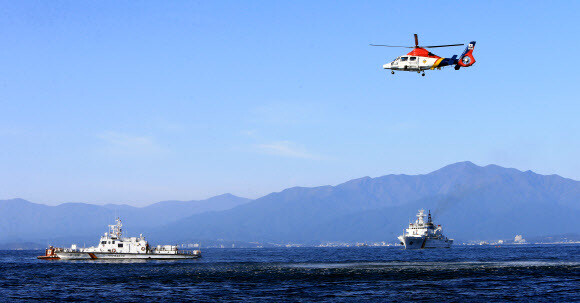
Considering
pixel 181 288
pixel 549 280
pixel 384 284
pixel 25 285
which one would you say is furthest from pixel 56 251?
pixel 549 280

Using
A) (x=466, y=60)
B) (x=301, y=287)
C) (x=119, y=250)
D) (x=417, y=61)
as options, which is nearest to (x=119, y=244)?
(x=119, y=250)

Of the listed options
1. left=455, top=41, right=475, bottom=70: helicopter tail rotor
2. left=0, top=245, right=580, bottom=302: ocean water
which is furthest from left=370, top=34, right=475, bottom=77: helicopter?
left=0, top=245, right=580, bottom=302: ocean water

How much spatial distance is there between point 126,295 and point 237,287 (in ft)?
38.3

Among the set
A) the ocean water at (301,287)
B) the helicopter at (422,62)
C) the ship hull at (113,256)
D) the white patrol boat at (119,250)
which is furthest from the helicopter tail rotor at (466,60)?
the ship hull at (113,256)

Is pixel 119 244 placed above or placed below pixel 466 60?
below

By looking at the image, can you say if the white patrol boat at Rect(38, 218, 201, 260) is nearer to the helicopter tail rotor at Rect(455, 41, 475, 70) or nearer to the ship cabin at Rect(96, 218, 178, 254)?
the ship cabin at Rect(96, 218, 178, 254)

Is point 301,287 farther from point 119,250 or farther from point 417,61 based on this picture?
point 119,250

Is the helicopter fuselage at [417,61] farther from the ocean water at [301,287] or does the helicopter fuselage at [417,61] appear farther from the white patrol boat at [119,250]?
the white patrol boat at [119,250]

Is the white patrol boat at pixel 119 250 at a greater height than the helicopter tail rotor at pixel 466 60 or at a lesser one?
lesser

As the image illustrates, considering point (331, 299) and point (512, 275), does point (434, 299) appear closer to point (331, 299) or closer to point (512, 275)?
point (331, 299)

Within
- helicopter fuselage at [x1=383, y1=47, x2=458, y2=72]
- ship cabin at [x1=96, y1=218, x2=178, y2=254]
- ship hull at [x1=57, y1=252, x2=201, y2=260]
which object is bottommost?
ship hull at [x1=57, y1=252, x2=201, y2=260]

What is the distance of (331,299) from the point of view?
51.2 meters

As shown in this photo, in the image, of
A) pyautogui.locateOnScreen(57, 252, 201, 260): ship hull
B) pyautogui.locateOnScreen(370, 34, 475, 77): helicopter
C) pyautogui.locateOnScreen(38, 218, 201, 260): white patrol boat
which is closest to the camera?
pyautogui.locateOnScreen(370, 34, 475, 77): helicopter

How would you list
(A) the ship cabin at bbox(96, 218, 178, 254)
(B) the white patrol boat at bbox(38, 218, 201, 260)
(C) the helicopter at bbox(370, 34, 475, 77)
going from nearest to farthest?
(C) the helicopter at bbox(370, 34, 475, 77), (B) the white patrol boat at bbox(38, 218, 201, 260), (A) the ship cabin at bbox(96, 218, 178, 254)
